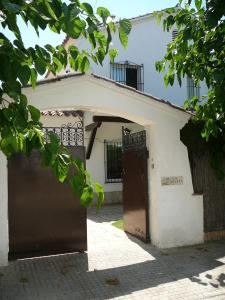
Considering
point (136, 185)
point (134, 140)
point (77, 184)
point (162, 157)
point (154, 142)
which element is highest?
point (134, 140)

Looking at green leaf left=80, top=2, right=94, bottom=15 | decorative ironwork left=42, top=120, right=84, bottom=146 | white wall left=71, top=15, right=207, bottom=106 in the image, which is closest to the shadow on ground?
decorative ironwork left=42, top=120, right=84, bottom=146

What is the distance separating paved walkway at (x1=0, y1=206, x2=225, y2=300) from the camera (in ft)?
17.1

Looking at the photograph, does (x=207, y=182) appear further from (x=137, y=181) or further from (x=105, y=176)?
(x=105, y=176)

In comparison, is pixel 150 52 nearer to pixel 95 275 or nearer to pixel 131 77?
pixel 131 77

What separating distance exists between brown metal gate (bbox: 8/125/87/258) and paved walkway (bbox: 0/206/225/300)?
0.27m

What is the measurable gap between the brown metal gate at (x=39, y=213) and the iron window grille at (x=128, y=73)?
936 cm

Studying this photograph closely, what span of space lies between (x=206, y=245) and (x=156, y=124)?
2778 mm

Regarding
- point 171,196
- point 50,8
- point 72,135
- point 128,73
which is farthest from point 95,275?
point 128,73

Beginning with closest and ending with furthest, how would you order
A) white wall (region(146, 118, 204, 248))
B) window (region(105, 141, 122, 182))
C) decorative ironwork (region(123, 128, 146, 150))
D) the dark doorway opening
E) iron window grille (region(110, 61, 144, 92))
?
white wall (region(146, 118, 204, 248))
decorative ironwork (region(123, 128, 146, 150))
window (region(105, 141, 122, 182))
iron window grille (region(110, 61, 144, 92))
the dark doorway opening

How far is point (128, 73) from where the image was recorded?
16.4 metres

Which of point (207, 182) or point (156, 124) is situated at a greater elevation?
point (156, 124)

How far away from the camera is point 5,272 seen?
6070mm

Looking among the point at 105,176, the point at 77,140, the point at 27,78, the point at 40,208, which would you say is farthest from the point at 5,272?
the point at 105,176

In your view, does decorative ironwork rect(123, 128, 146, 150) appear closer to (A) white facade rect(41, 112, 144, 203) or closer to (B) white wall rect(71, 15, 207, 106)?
(A) white facade rect(41, 112, 144, 203)
